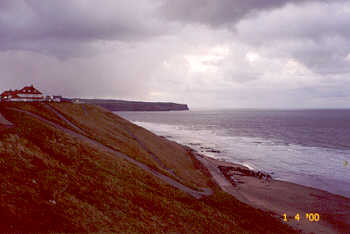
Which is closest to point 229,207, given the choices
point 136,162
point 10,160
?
point 136,162

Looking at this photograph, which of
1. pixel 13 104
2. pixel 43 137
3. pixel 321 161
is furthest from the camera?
pixel 321 161

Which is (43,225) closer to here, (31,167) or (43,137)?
(31,167)

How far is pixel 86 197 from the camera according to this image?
1512cm

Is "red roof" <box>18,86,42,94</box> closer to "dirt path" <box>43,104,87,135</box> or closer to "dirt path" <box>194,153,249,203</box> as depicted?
"dirt path" <box>43,104,87,135</box>

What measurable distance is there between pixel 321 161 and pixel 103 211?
59.5 meters

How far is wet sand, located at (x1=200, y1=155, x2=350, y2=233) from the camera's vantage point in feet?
85.1

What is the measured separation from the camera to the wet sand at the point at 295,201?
85.1ft

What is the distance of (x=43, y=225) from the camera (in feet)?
35.9

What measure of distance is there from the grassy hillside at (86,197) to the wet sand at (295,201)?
20.9 ft

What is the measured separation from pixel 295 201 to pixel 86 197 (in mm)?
30672
